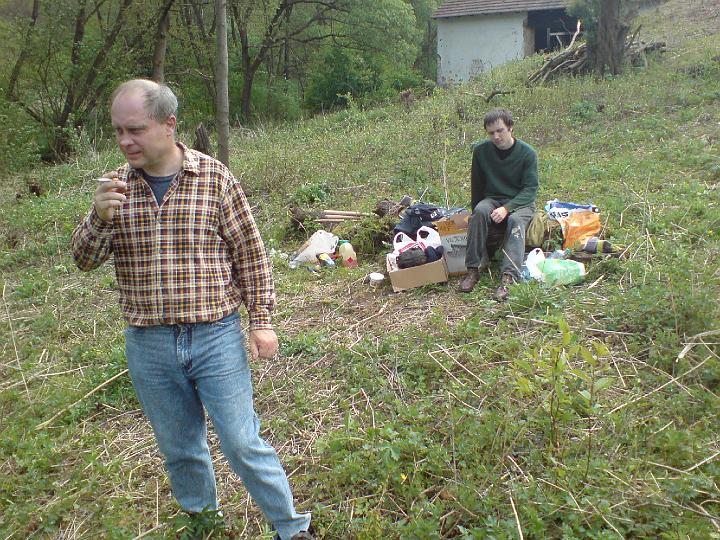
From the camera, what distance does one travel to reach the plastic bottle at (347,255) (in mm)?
6793

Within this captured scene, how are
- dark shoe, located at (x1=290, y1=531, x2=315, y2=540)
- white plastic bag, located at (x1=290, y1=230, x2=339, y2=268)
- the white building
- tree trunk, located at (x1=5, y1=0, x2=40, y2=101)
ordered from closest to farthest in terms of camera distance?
1. dark shoe, located at (x1=290, y1=531, x2=315, y2=540)
2. white plastic bag, located at (x1=290, y1=230, x2=339, y2=268)
3. tree trunk, located at (x1=5, y1=0, x2=40, y2=101)
4. the white building

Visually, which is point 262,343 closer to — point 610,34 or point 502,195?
point 502,195

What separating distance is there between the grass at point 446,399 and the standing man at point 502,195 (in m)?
0.29

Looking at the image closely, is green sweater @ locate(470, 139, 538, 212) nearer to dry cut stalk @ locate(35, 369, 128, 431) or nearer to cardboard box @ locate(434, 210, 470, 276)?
cardboard box @ locate(434, 210, 470, 276)

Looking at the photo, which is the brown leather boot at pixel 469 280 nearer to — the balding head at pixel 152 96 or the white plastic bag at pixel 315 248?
the white plastic bag at pixel 315 248

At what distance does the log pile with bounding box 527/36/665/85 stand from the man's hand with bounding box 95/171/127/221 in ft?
41.9

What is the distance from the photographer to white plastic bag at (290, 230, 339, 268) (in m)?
7.00

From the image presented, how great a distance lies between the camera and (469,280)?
5.56m

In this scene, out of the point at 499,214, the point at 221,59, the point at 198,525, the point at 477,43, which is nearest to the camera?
the point at 198,525

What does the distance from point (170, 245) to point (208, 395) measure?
0.61 m

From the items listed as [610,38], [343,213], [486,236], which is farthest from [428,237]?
[610,38]

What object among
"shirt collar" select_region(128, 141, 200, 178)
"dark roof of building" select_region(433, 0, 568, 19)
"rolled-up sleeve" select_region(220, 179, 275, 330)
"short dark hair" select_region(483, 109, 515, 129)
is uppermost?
"dark roof of building" select_region(433, 0, 568, 19)

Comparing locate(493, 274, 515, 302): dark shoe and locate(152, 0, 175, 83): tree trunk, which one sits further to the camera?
locate(152, 0, 175, 83): tree trunk

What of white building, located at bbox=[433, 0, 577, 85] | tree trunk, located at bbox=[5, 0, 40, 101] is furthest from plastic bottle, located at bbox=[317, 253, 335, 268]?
white building, located at bbox=[433, 0, 577, 85]
